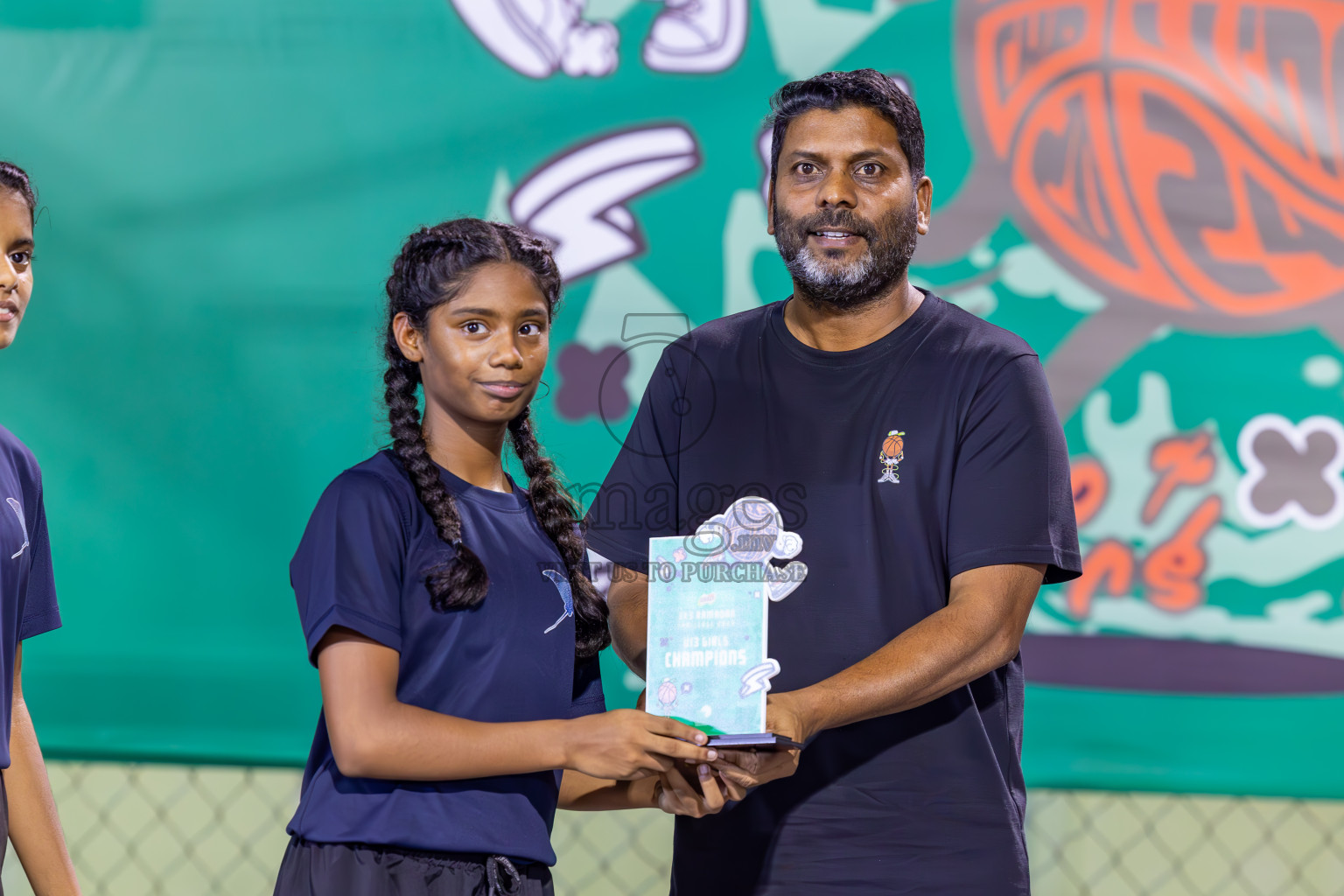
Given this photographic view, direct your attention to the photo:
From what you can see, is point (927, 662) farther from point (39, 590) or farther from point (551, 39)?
point (551, 39)

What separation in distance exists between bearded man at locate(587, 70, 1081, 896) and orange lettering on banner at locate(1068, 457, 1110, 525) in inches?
45.1

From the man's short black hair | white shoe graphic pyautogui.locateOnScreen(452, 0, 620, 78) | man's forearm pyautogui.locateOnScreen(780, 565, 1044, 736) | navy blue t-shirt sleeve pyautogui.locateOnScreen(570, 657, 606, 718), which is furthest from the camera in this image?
white shoe graphic pyautogui.locateOnScreen(452, 0, 620, 78)

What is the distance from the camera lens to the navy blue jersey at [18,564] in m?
1.46

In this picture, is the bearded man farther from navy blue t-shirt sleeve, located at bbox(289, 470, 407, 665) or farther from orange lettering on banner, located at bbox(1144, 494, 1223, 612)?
orange lettering on banner, located at bbox(1144, 494, 1223, 612)

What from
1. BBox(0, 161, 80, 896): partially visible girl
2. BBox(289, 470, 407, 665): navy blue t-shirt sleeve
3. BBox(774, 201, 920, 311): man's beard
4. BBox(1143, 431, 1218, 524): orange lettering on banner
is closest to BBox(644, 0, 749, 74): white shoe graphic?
BBox(774, 201, 920, 311): man's beard

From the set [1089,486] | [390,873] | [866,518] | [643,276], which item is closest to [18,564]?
[390,873]

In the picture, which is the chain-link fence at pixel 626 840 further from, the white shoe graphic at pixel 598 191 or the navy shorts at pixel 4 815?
the white shoe graphic at pixel 598 191

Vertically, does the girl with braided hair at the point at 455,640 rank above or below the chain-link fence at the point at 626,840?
above

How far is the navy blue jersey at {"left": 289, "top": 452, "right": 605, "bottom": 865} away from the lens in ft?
4.32

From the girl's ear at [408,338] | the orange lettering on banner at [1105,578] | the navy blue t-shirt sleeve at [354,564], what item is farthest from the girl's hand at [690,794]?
the orange lettering on banner at [1105,578]

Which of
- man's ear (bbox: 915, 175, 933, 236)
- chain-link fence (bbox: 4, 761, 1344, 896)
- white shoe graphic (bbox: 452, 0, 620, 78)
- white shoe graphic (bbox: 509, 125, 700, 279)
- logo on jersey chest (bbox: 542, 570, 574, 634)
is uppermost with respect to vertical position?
white shoe graphic (bbox: 452, 0, 620, 78)

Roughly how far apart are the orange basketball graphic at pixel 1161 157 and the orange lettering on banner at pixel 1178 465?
0.71 ft

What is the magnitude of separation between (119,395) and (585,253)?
113 cm

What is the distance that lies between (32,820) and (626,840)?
1.68m
